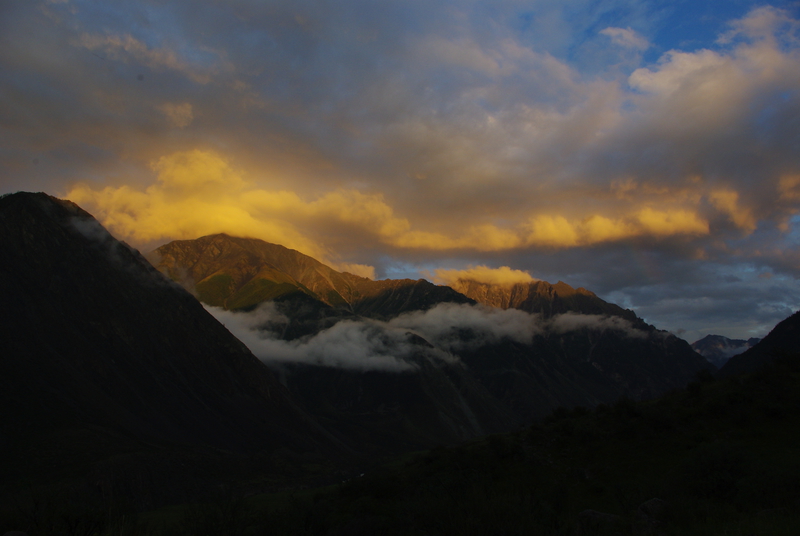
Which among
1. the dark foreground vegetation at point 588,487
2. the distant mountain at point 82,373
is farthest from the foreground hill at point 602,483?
the distant mountain at point 82,373

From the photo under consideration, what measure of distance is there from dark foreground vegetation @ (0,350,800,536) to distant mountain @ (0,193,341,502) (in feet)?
297

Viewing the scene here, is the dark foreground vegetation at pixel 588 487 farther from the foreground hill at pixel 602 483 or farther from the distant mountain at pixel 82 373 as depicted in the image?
the distant mountain at pixel 82 373

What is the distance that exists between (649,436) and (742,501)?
1827 centimetres

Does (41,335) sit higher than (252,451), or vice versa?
(41,335)

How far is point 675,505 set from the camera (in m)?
28.1

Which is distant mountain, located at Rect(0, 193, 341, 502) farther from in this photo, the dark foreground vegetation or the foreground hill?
the dark foreground vegetation

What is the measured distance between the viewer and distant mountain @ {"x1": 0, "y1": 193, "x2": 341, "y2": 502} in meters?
119

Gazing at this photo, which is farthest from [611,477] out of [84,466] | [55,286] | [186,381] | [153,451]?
[55,286]

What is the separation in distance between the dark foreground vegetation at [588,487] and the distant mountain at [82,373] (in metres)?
90.4

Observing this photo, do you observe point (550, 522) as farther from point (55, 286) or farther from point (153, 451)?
point (55, 286)

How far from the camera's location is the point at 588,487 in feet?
143

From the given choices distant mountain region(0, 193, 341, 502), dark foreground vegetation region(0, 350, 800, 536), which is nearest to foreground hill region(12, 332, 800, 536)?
dark foreground vegetation region(0, 350, 800, 536)

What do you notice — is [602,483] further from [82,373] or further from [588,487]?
[82,373]

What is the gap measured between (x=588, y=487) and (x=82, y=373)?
15671 centimetres
